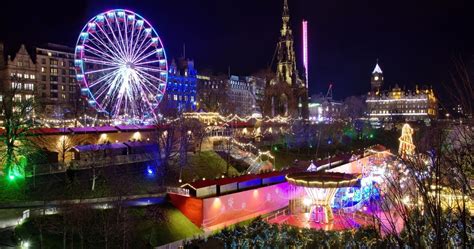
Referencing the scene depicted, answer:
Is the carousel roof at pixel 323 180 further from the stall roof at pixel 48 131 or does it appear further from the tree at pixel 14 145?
the stall roof at pixel 48 131

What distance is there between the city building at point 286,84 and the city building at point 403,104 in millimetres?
43524

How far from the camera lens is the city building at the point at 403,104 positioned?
131 metres

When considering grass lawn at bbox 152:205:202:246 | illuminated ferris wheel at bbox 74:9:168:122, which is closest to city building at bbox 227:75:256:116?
illuminated ferris wheel at bbox 74:9:168:122

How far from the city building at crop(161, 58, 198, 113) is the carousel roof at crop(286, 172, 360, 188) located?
63.7 metres

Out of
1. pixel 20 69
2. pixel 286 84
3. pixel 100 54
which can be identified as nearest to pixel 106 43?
pixel 100 54

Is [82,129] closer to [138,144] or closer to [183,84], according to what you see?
[138,144]

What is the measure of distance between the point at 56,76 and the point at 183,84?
28.8 meters

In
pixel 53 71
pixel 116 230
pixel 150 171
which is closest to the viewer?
pixel 116 230

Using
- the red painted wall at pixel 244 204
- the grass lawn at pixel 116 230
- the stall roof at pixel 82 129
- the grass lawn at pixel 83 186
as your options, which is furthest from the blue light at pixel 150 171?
the red painted wall at pixel 244 204

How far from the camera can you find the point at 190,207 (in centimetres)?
2653

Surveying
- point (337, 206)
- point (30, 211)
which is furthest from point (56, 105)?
point (337, 206)

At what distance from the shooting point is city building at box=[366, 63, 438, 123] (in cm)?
13075

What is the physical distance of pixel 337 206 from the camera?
103ft

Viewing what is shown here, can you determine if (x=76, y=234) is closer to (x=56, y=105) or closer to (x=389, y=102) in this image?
(x=56, y=105)
